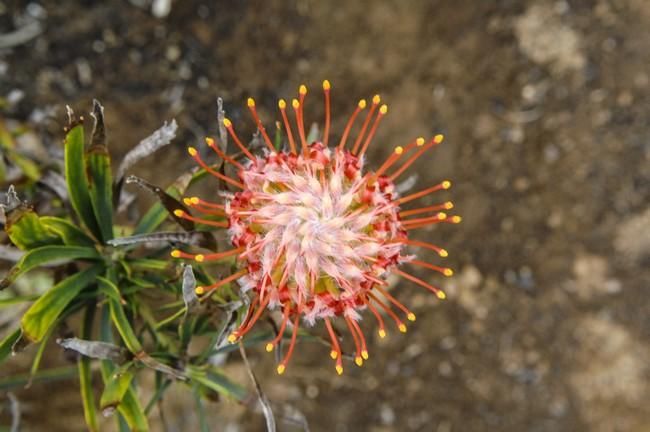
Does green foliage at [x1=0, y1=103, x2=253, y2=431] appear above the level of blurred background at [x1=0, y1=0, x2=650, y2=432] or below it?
below

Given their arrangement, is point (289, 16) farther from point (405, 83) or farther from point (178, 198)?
point (178, 198)

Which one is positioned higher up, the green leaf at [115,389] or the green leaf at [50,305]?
the green leaf at [50,305]

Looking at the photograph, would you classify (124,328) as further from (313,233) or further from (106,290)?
(313,233)

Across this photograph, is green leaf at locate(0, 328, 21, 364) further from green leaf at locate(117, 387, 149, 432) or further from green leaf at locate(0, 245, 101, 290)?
green leaf at locate(117, 387, 149, 432)

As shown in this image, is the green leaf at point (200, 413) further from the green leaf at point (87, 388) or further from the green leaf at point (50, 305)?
the green leaf at point (50, 305)

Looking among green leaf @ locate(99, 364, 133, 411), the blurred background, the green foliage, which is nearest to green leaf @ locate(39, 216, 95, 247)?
the green foliage

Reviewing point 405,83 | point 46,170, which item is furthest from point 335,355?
point 405,83

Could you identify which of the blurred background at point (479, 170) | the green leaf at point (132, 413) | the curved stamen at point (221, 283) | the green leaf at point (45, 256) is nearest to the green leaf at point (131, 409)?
the green leaf at point (132, 413)

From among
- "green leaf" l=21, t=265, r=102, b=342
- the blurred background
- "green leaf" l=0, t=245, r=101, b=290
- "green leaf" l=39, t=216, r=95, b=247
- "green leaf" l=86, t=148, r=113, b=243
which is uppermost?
the blurred background
